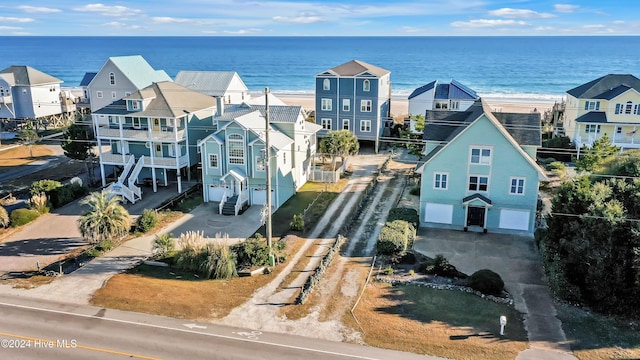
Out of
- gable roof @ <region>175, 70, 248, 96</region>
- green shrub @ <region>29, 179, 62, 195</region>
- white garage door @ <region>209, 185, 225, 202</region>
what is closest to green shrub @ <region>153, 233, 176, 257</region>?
white garage door @ <region>209, 185, 225, 202</region>

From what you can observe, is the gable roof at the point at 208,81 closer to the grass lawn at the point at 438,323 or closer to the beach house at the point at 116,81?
the beach house at the point at 116,81

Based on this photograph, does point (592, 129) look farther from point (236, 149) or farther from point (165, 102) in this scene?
point (165, 102)

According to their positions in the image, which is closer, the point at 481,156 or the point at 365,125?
the point at 481,156

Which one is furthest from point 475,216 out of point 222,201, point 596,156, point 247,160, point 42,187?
point 42,187

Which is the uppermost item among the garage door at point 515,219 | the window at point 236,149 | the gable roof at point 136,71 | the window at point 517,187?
the gable roof at point 136,71

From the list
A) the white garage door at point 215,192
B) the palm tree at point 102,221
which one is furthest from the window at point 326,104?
the palm tree at point 102,221

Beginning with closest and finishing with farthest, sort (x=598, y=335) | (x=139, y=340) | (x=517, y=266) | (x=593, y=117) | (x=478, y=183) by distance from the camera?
(x=139, y=340) → (x=598, y=335) → (x=517, y=266) → (x=478, y=183) → (x=593, y=117)

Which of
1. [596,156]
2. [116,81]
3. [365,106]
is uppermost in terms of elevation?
Result: [116,81]

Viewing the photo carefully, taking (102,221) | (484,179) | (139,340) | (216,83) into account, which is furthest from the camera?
(216,83)
